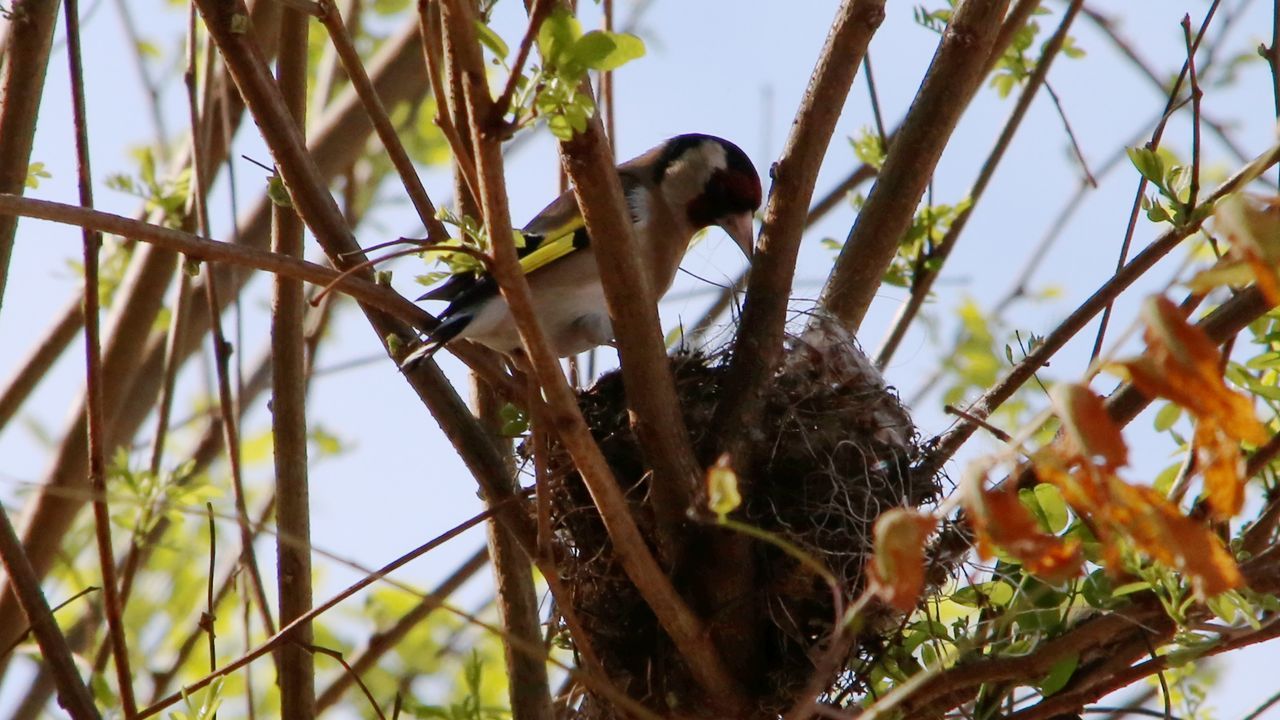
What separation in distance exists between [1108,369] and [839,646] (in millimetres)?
572

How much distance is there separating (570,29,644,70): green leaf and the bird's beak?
317 cm

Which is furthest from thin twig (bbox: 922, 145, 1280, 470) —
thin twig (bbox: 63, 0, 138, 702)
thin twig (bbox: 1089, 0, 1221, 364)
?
thin twig (bbox: 63, 0, 138, 702)

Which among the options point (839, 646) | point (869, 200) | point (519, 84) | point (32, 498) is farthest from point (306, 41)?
point (839, 646)

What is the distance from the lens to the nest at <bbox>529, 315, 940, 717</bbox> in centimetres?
345

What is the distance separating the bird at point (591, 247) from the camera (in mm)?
4000

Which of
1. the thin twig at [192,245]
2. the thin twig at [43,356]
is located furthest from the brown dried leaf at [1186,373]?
the thin twig at [43,356]

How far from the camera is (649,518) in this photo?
3447 mm

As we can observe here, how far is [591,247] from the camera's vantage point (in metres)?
3.29

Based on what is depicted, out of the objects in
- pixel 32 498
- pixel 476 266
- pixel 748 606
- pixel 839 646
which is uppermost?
pixel 32 498

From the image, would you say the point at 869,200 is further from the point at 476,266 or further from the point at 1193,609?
the point at 476,266

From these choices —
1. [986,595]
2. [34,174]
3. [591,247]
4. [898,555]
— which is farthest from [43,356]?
[898,555]

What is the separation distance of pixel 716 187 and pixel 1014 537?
3.81 metres

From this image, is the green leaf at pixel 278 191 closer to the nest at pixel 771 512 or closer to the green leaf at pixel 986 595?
the nest at pixel 771 512

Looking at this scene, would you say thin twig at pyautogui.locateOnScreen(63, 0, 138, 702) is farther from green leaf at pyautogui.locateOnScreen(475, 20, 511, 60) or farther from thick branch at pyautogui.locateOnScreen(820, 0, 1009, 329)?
thick branch at pyautogui.locateOnScreen(820, 0, 1009, 329)
